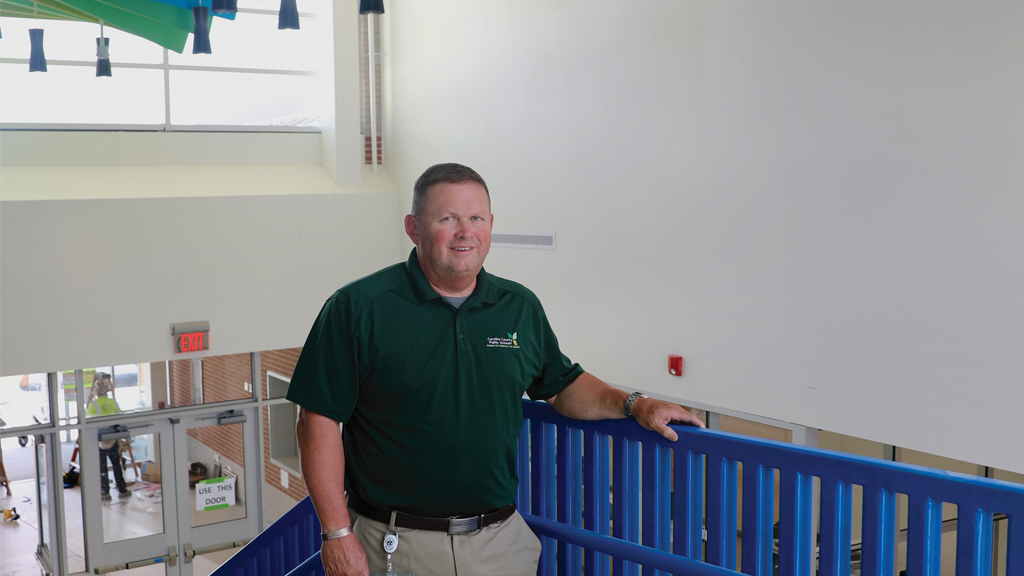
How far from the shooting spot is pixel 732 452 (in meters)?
2.26

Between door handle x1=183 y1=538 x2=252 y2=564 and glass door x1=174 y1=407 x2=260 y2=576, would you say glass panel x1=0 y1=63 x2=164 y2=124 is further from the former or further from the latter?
door handle x1=183 y1=538 x2=252 y2=564

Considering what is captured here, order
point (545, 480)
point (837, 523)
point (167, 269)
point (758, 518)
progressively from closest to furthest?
point (837, 523)
point (758, 518)
point (545, 480)
point (167, 269)

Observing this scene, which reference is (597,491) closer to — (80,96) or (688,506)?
(688,506)

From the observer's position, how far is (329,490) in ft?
7.43

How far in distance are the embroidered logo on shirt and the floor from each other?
8.46 metres

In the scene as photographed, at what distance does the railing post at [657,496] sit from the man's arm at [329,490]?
831mm

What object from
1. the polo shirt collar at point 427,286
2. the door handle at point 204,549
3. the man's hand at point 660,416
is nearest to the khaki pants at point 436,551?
the man's hand at point 660,416

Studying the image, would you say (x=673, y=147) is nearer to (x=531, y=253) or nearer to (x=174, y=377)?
(x=531, y=253)

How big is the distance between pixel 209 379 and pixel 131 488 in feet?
4.80

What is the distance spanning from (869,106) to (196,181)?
6512mm

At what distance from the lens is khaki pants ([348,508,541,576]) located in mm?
2357

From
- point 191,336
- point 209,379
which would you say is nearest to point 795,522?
point 191,336

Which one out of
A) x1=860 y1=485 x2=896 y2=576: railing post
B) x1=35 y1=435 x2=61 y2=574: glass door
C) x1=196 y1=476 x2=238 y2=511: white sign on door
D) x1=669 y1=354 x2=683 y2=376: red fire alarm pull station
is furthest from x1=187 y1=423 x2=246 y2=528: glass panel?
x1=860 y1=485 x2=896 y2=576: railing post

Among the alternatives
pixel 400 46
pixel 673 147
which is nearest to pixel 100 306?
pixel 400 46
